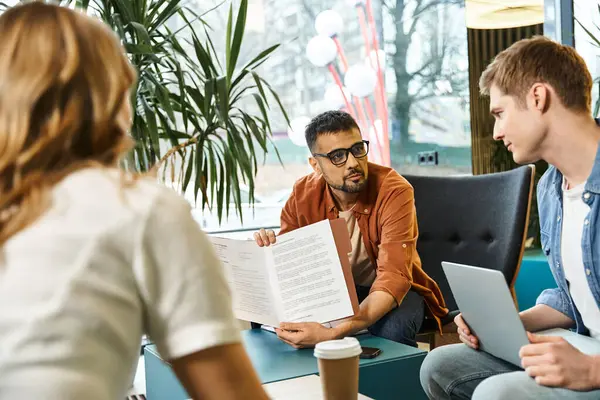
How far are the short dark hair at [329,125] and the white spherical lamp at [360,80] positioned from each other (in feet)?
6.56

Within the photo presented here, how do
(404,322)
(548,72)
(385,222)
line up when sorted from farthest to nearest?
(385,222), (404,322), (548,72)

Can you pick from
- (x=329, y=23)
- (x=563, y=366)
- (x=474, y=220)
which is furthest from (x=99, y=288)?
(x=329, y=23)

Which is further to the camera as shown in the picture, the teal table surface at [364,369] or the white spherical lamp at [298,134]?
the white spherical lamp at [298,134]

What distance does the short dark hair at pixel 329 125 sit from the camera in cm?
262

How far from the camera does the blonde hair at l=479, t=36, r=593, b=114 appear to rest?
171 cm

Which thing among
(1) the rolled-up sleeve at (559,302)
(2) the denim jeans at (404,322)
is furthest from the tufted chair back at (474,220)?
(1) the rolled-up sleeve at (559,302)

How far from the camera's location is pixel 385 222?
8.33 ft

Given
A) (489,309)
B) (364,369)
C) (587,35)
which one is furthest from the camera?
(587,35)

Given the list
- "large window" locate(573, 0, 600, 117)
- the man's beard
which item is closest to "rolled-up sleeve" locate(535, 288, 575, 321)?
the man's beard

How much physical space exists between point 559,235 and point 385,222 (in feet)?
2.71

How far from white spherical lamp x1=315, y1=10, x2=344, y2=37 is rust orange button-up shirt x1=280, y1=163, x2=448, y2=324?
212cm

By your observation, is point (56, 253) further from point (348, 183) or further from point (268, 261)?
point (348, 183)

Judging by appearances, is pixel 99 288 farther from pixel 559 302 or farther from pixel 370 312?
pixel 370 312

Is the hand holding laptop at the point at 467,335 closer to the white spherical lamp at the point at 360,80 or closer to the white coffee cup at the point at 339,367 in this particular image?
the white coffee cup at the point at 339,367
